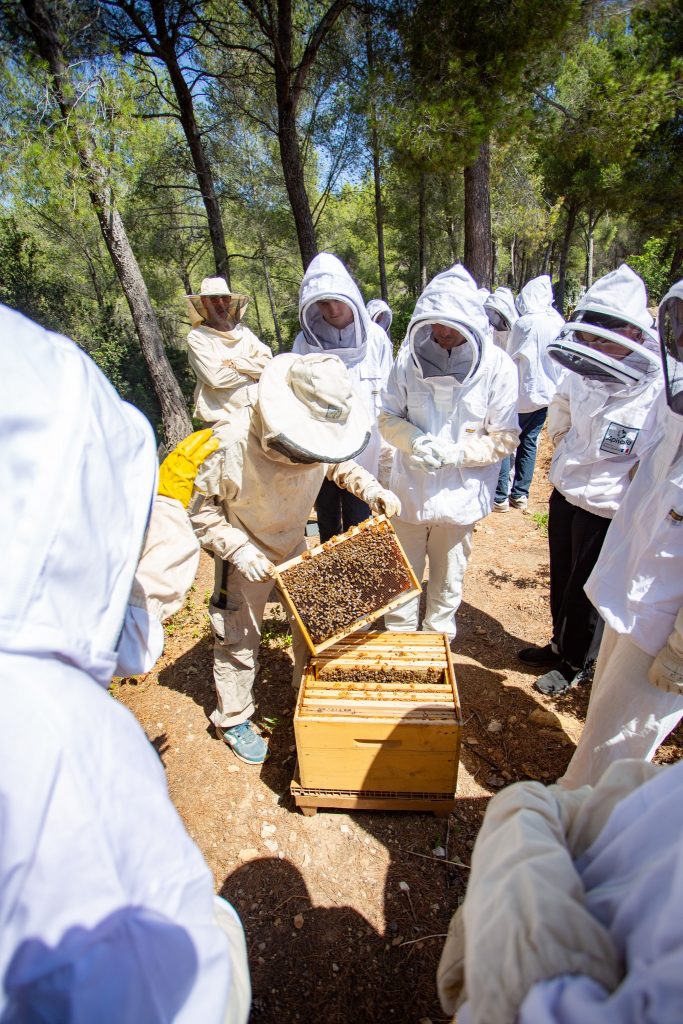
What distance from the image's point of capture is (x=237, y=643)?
120 inches

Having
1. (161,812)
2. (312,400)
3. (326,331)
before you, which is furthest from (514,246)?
(161,812)

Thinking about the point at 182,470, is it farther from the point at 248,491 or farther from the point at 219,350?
the point at 219,350

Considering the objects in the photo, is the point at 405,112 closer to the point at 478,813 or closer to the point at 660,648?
the point at 660,648

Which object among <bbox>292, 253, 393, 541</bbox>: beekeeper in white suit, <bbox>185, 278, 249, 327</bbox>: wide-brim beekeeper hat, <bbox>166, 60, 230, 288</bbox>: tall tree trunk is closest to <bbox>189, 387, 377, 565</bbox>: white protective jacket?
<bbox>292, 253, 393, 541</bbox>: beekeeper in white suit

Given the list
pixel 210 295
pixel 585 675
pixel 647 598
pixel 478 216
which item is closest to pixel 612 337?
pixel 647 598

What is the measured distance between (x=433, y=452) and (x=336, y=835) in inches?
90.3

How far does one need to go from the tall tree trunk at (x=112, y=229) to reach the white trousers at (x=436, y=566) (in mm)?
6274

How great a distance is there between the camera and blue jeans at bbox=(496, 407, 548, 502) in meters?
6.62

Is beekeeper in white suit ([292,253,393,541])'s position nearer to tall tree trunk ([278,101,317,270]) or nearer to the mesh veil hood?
the mesh veil hood

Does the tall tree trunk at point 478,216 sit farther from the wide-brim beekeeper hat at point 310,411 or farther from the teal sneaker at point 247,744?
the teal sneaker at point 247,744

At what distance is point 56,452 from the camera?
836 mm

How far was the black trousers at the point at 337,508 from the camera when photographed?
4398 millimetres

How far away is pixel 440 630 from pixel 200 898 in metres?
3.17

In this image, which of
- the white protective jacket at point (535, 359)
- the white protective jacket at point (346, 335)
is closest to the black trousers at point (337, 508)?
the white protective jacket at point (346, 335)
